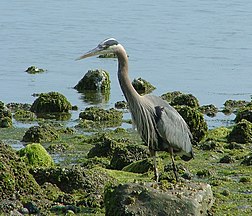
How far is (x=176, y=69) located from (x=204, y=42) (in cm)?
764

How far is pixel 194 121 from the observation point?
16.7 m

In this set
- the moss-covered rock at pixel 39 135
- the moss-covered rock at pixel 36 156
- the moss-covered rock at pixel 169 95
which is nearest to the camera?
the moss-covered rock at pixel 36 156

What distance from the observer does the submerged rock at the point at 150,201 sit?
9.44 meters

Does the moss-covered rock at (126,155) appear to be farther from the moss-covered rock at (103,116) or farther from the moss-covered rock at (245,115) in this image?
the moss-covered rock at (245,115)

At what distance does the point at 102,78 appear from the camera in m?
24.6

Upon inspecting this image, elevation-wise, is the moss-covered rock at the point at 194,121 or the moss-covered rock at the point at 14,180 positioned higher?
the moss-covered rock at the point at 14,180

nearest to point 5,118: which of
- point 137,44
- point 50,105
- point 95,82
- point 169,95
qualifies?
point 50,105

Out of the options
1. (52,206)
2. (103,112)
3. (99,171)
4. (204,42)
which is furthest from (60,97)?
(204,42)

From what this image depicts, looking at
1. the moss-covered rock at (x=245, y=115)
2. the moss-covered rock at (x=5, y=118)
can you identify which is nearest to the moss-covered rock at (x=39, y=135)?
the moss-covered rock at (x=5, y=118)

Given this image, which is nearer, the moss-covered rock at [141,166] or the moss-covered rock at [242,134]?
the moss-covered rock at [141,166]

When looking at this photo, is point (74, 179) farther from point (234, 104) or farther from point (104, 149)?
point (234, 104)

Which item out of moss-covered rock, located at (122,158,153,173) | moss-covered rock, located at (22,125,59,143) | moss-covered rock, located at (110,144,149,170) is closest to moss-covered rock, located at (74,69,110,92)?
moss-covered rock, located at (22,125,59,143)

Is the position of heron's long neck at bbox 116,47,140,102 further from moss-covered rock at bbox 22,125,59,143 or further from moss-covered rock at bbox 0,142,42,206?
moss-covered rock at bbox 22,125,59,143

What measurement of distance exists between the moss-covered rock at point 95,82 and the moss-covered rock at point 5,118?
568cm
